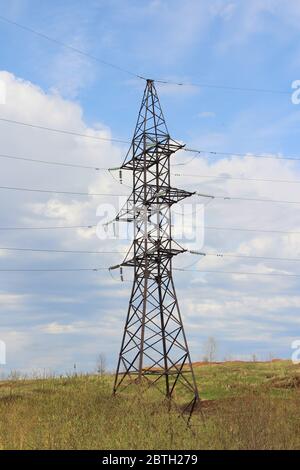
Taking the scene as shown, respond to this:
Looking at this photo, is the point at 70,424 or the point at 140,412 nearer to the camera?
the point at 70,424

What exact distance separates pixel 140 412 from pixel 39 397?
32.5 ft

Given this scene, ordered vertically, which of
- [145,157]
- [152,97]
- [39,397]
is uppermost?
[152,97]

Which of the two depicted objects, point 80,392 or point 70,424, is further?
point 80,392

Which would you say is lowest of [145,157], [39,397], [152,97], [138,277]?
[39,397]

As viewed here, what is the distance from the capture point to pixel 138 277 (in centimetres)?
2680

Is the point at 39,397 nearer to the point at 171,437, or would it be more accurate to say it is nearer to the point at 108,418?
the point at 108,418

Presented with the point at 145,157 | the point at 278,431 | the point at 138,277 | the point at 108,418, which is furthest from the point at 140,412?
the point at 145,157
